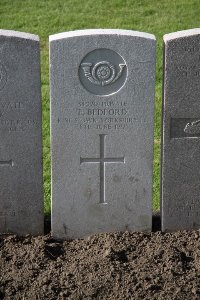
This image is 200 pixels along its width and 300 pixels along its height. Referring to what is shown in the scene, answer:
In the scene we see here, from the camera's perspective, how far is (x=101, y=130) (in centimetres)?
568

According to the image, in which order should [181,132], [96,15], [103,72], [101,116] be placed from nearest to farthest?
[103,72] → [101,116] → [181,132] → [96,15]

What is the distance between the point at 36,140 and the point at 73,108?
410 mm

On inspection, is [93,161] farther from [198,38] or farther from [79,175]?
[198,38]

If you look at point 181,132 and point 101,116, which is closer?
point 101,116

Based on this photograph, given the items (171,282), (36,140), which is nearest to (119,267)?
(171,282)

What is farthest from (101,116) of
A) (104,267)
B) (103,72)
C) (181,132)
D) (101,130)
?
(104,267)

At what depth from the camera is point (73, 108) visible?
18.3ft

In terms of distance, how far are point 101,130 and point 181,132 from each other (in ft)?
2.09

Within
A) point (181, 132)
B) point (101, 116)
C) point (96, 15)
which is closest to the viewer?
point (101, 116)

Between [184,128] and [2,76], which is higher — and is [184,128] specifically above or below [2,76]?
below

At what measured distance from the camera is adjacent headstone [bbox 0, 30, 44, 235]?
5469mm

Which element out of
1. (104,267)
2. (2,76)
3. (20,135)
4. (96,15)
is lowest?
(104,267)

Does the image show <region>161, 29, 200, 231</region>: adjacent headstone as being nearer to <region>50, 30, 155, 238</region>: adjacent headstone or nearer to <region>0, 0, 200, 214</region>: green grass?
<region>50, 30, 155, 238</region>: adjacent headstone

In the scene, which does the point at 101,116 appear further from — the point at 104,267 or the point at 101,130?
the point at 104,267
